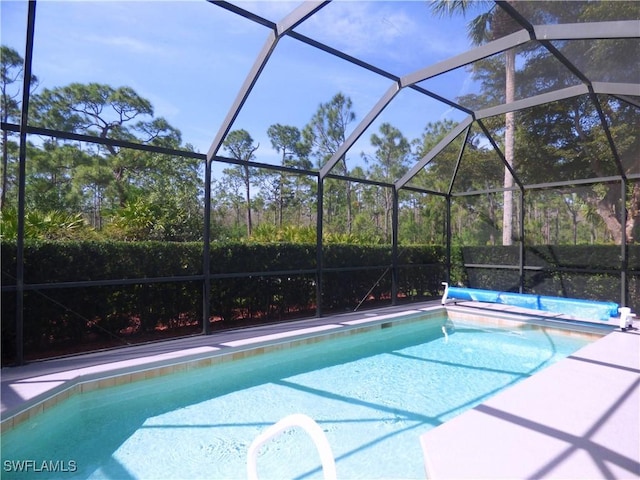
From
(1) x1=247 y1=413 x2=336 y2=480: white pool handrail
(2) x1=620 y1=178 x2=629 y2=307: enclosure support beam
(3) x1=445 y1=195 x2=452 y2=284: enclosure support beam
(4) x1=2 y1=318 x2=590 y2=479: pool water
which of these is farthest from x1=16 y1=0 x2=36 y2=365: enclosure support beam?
(2) x1=620 y1=178 x2=629 y2=307: enclosure support beam

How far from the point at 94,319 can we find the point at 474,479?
17.2ft

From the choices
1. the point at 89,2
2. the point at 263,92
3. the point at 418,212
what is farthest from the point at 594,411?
the point at 418,212

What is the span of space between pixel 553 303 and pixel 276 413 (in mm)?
6350

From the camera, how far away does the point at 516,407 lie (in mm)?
3350

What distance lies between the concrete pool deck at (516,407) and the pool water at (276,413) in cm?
21

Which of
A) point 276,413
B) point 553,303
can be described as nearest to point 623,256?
point 553,303

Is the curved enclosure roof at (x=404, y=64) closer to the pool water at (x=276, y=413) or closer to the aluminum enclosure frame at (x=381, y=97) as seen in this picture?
the aluminum enclosure frame at (x=381, y=97)

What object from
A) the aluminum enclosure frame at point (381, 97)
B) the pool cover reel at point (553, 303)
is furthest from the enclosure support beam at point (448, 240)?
the aluminum enclosure frame at point (381, 97)

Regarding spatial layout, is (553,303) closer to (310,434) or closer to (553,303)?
(553,303)

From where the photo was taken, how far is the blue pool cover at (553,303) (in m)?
6.82

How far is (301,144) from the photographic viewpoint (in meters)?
17.4

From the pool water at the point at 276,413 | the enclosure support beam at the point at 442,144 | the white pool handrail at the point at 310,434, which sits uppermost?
the enclosure support beam at the point at 442,144

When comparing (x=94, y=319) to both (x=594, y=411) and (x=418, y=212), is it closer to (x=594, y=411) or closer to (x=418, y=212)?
(x=594, y=411)

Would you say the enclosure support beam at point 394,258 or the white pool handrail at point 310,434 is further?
the enclosure support beam at point 394,258
